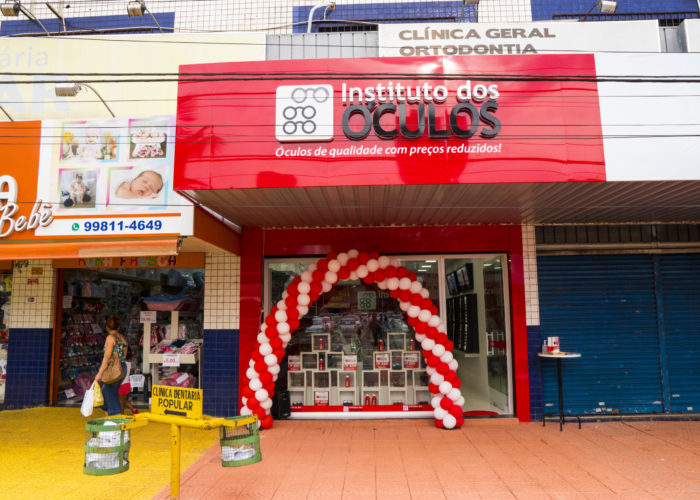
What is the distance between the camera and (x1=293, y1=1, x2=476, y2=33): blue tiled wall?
9844mm

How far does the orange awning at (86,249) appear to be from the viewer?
6355mm

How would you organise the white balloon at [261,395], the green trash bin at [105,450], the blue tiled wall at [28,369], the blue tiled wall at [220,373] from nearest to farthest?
the green trash bin at [105,450], the white balloon at [261,395], the blue tiled wall at [220,373], the blue tiled wall at [28,369]

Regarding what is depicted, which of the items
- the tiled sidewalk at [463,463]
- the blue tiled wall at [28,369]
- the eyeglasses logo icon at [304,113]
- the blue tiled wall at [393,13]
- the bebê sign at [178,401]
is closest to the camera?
the bebê sign at [178,401]

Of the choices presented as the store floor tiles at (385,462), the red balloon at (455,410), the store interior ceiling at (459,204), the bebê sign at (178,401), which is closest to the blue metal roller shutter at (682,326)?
the store floor tiles at (385,462)

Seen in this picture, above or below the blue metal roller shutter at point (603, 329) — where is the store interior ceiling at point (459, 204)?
above

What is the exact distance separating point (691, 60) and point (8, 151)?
30.2 ft

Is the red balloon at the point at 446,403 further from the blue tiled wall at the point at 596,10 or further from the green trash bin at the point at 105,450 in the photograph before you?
the blue tiled wall at the point at 596,10

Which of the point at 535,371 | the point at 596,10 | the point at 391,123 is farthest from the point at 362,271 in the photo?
the point at 596,10

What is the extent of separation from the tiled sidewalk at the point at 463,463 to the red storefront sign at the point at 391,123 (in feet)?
10.5

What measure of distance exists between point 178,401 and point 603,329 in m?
6.52

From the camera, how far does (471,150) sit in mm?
5680

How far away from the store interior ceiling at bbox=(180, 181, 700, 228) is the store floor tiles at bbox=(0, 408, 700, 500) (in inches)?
122

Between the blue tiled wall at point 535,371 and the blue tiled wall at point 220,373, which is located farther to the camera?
the blue tiled wall at point 220,373

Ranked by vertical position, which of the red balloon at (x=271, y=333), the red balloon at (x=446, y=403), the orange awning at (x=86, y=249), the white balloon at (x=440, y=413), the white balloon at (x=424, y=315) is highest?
the orange awning at (x=86, y=249)
